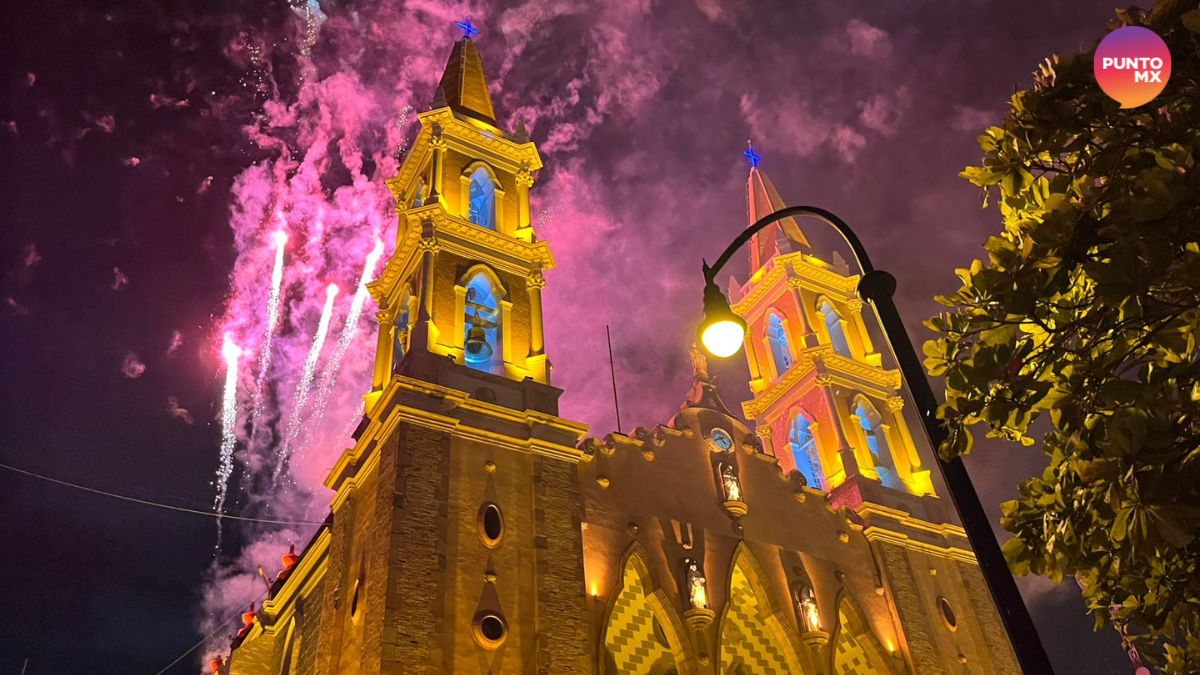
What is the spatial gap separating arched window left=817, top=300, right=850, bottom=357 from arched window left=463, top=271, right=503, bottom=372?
12.0m

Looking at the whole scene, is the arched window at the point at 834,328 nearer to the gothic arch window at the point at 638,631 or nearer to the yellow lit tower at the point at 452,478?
the yellow lit tower at the point at 452,478

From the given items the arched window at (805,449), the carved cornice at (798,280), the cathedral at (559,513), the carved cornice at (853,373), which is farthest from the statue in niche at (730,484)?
the carved cornice at (798,280)

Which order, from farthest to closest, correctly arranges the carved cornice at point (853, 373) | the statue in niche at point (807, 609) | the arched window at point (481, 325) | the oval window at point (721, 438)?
the carved cornice at point (853, 373) < the oval window at point (721, 438) < the arched window at point (481, 325) < the statue in niche at point (807, 609)

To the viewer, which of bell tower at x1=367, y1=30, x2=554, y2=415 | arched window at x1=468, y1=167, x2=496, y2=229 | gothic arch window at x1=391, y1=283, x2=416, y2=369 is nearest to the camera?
bell tower at x1=367, y1=30, x2=554, y2=415

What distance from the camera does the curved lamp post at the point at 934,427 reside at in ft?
14.9

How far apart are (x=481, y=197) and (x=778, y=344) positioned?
38.6 ft

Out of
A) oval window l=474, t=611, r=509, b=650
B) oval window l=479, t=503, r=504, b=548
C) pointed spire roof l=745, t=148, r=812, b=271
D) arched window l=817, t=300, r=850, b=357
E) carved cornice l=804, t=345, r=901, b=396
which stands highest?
pointed spire roof l=745, t=148, r=812, b=271

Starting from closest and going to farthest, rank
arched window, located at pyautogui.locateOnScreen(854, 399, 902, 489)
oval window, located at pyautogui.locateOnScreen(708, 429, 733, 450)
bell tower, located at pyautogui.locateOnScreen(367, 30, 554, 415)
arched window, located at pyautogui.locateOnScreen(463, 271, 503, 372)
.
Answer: bell tower, located at pyautogui.locateOnScreen(367, 30, 554, 415), arched window, located at pyautogui.locateOnScreen(463, 271, 503, 372), oval window, located at pyautogui.locateOnScreen(708, 429, 733, 450), arched window, located at pyautogui.locateOnScreen(854, 399, 902, 489)

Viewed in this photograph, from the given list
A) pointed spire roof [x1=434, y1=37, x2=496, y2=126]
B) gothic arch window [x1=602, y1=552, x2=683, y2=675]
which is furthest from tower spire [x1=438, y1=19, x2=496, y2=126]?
gothic arch window [x1=602, y1=552, x2=683, y2=675]

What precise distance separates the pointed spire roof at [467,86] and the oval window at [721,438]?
1217 cm

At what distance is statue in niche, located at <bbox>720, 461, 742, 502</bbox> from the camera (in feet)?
70.6

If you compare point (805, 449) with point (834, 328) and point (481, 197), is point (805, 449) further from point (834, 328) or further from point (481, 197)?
point (481, 197)

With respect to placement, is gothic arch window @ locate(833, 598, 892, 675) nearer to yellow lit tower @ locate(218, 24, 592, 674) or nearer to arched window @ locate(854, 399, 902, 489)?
arched window @ locate(854, 399, 902, 489)

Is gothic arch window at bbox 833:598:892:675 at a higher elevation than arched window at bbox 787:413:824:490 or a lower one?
lower
